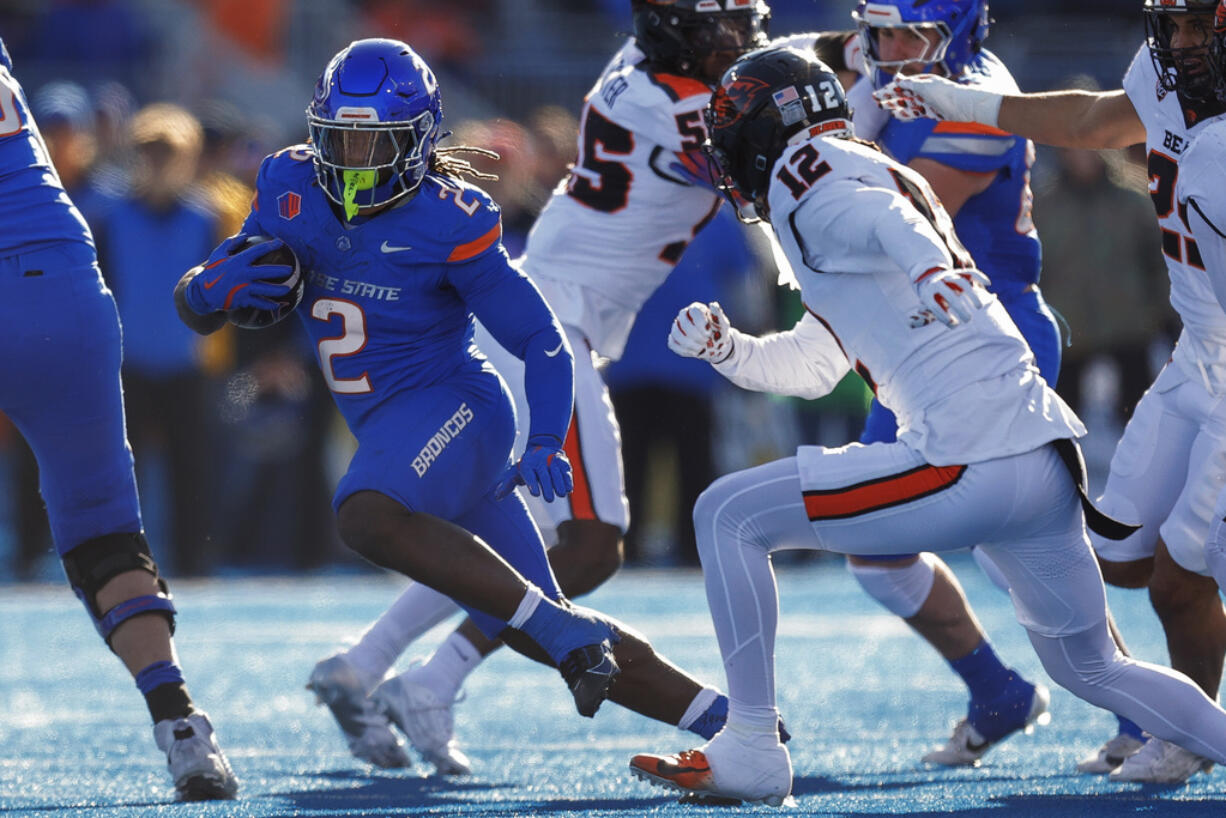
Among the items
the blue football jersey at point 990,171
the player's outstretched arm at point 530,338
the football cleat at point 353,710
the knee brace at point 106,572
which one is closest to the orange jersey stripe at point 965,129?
the blue football jersey at point 990,171

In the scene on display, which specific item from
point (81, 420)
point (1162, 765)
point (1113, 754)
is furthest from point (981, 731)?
point (81, 420)

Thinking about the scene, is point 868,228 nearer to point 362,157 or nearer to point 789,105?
point 789,105

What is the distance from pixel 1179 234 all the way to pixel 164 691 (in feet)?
8.17

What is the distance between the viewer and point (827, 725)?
588cm

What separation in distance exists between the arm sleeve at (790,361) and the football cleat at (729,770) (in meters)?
0.83

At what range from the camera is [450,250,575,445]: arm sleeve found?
14.1ft

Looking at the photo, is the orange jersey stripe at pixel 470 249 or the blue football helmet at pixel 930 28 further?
the blue football helmet at pixel 930 28

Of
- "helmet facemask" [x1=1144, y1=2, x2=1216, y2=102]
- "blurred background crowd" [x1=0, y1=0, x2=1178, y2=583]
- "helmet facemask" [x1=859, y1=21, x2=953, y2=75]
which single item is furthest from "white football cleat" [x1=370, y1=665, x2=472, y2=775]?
"blurred background crowd" [x1=0, y1=0, x2=1178, y2=583]

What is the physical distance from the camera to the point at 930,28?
16.8ft

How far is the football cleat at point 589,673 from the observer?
160 inches

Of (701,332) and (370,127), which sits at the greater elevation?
(370,127)

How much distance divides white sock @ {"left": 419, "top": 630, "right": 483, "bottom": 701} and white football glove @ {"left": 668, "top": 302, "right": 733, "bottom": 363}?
1.36m

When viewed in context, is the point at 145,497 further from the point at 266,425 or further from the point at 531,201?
the point at 531,201

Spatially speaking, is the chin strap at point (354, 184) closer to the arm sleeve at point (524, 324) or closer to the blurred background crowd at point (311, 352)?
the arm sleeve at point (524, 324)
